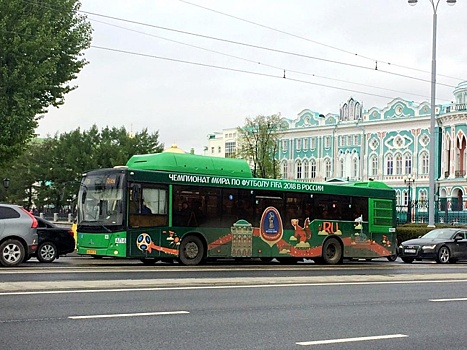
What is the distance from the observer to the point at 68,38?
A: 131 feet

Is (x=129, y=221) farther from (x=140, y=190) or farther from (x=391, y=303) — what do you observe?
(x=391, y=303)

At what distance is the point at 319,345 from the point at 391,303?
208 inches

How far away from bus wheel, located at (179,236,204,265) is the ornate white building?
52621mm

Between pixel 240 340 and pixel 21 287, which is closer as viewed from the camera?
pixel 240 340

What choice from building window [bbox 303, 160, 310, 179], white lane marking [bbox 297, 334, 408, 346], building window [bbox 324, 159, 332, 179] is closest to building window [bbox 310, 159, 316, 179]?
building window [bbox 303, 160, 310, 179]

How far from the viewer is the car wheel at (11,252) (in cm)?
1984

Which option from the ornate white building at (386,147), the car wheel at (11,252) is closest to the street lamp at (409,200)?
the ornate white building at (386,147)

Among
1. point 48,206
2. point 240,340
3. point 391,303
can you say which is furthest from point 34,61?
point 48,206

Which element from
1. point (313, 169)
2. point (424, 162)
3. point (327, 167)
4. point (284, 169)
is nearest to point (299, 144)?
point (313, 169)

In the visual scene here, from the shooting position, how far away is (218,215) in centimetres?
2438

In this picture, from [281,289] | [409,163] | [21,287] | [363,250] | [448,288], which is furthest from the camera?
[409,163]

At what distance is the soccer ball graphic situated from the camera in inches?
877

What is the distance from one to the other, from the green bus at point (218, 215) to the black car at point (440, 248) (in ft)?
5.06

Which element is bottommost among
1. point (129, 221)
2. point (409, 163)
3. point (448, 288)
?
point (448, 288)
